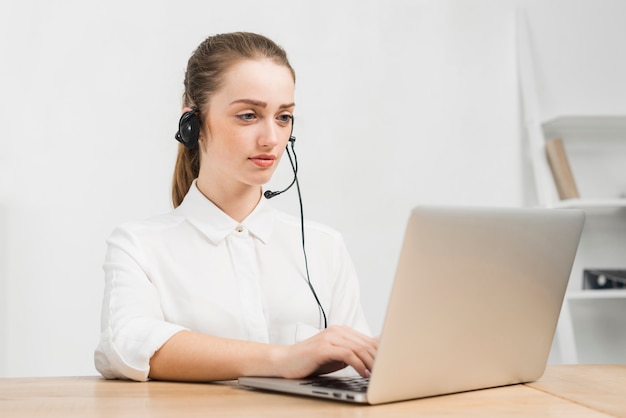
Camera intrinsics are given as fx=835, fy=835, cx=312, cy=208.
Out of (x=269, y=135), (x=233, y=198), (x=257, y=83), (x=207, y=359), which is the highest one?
(x=257, y=83)

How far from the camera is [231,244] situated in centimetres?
172

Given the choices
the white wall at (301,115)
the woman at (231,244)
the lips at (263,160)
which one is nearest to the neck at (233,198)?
the woman at (231,244)

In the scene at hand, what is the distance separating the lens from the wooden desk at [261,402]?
38.7 inches

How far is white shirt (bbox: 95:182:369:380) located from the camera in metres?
1.61

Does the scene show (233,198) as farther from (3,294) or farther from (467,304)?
(3,294)

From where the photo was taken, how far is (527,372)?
127cm

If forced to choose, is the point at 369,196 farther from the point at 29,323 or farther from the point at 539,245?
the point at 539,245

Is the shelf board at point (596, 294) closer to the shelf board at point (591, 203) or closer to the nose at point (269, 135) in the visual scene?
the shelf board at point (591, 203)

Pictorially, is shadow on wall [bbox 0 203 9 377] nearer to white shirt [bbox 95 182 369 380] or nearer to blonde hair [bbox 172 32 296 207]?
blonde hair [bbox 172 32 296 207]

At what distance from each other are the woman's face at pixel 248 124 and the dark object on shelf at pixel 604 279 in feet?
6.91

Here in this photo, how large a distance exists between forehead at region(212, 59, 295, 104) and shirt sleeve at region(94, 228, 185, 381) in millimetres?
352

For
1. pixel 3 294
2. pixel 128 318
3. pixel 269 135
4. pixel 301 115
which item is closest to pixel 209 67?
pixel 269 135

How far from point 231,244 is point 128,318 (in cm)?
34

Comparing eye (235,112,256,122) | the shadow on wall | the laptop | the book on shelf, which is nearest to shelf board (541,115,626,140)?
the book on shelf
